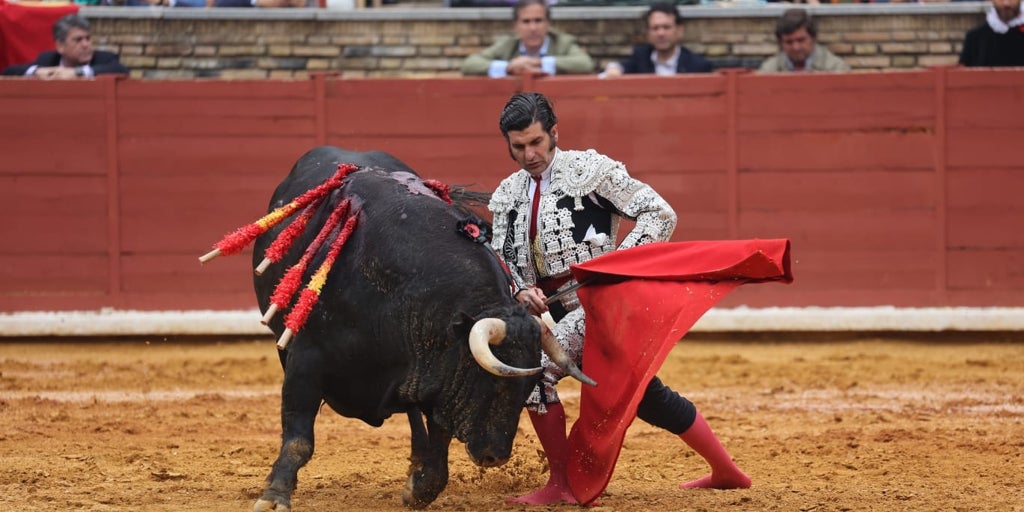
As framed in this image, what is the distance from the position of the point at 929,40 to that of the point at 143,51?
4745 millimetres

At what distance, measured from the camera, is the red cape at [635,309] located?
4.26 m

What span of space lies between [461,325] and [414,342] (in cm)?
18

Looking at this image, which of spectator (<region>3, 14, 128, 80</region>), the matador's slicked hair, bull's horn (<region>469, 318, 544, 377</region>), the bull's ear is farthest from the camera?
spectator (<region>3, 14, 128, 80</region>)

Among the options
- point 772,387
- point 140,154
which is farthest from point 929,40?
point 140,154

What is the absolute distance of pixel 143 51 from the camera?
31.2ft

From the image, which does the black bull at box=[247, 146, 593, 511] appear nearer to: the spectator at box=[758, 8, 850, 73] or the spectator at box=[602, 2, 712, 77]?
the spectator at box=[602, 2, 712, 77]

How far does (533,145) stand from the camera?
14.1 ft

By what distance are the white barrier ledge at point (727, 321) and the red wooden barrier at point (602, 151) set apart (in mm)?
72

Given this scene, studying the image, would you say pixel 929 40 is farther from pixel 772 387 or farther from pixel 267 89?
pixel 267 89

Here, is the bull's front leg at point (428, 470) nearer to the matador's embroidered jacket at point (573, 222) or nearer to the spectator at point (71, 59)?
the matador's embroidered jacket at point (573, 222)

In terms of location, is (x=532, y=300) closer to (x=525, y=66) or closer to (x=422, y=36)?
(x=525, y=66)

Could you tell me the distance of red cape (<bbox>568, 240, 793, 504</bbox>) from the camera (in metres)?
4.26

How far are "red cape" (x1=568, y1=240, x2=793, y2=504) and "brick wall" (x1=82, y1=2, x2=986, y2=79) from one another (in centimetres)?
498

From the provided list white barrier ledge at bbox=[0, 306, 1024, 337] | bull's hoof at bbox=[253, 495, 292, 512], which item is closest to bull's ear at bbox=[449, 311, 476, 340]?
bull's hoof at bbox=[253, 495, 292, 512]
